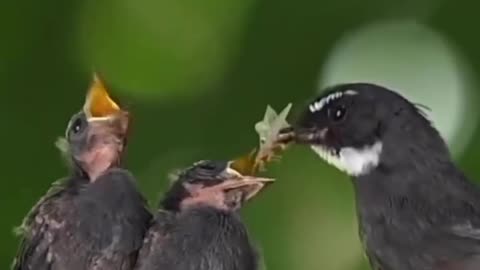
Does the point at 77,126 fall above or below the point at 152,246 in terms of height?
above

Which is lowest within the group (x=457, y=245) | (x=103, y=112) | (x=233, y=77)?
(x=457, y=245)

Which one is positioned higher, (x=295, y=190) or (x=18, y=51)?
(x=18, y=51)

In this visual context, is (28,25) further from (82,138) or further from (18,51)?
(82,138)

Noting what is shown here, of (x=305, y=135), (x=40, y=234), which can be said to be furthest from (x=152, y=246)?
(x=305, y=135)

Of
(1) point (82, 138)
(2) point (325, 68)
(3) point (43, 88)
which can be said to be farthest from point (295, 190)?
(1) point (82, 138)

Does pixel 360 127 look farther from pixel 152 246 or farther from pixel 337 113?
pixel 152 246

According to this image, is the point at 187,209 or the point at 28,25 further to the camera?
the point at 28,25

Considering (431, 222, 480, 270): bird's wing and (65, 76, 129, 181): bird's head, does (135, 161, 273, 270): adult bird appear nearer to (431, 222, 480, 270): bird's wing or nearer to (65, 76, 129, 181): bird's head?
(65, 76, 129, 181): bird's head
